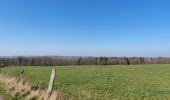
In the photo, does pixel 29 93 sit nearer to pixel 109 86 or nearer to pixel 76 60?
pixel 109 86

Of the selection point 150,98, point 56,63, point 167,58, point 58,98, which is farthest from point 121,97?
point 167,58

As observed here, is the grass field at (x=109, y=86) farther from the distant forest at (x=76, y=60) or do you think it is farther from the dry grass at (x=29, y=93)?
the distant forest at (x=76, y=60)

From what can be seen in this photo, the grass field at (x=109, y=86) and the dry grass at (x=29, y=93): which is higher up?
the dry grass at (x=29, y=93)

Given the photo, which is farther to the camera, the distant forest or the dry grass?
the distant forest

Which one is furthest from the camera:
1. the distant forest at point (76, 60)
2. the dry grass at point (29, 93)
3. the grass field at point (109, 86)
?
the distant forest at point (76, 60)

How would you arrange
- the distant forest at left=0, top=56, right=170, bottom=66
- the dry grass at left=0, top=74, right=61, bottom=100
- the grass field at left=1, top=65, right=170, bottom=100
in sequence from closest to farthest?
the dry grass at left=0, top=74, right=61, bottom=100 < the grass field at left=1, top=65, right=170, bottom=100 < the distant forest at left=0, top=56, right=170, bottom=66

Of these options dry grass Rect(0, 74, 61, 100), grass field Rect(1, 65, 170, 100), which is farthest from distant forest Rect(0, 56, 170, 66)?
dry grass Rect(0, 74, 61, 100)

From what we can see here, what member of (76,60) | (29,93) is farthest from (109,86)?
(76,60)

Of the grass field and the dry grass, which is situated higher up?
the dry grass

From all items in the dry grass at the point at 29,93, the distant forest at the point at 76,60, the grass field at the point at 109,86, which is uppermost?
the distant forest at the point at 76,60

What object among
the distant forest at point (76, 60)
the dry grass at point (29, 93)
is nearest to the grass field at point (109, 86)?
Result: the dry grass at point (29, 93)

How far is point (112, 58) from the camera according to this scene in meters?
96.6

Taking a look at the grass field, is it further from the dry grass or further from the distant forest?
the distant forest

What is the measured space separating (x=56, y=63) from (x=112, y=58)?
2062cm
